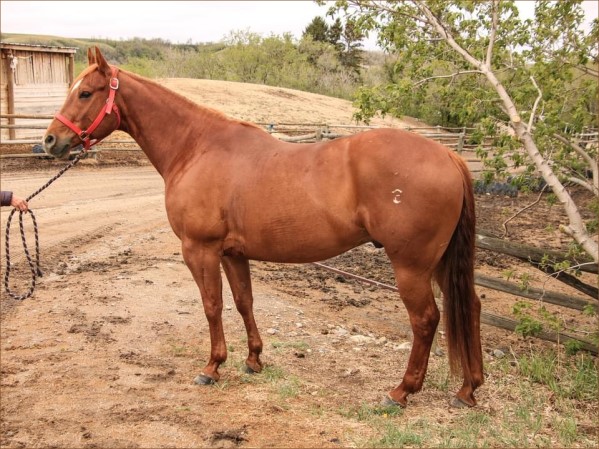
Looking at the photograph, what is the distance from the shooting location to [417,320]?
3.56m

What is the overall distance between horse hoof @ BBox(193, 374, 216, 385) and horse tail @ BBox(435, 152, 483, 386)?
1.64 m

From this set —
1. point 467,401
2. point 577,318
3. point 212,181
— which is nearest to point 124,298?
point 212,181

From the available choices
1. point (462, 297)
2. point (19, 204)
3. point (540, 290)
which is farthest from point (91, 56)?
point (540, 290)

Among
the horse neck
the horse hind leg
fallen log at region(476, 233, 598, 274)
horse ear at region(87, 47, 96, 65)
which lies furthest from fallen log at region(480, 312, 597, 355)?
horse ear at region(87, 47, 96, 65)

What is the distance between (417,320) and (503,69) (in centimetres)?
265

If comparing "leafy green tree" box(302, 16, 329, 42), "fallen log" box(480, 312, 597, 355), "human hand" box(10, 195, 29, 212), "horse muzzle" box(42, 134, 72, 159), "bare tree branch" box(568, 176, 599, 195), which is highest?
"leafy green tree" box(302, 16, 329, 42)

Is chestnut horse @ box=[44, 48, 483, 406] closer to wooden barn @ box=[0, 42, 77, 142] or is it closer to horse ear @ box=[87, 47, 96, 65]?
horse ear @ box=[87, 47, 96, 65]

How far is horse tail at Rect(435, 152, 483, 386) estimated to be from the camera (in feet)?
11.8

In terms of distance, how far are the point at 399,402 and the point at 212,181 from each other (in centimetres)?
189

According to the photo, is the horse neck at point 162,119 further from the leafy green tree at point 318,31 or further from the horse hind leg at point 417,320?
the leafy green tree at point 318,31

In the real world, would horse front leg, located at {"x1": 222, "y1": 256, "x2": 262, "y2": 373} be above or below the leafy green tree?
below

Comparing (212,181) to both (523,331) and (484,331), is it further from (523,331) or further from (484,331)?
(484,331)

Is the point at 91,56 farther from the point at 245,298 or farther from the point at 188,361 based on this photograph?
the point at 188,361

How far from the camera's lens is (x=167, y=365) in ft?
13.9
